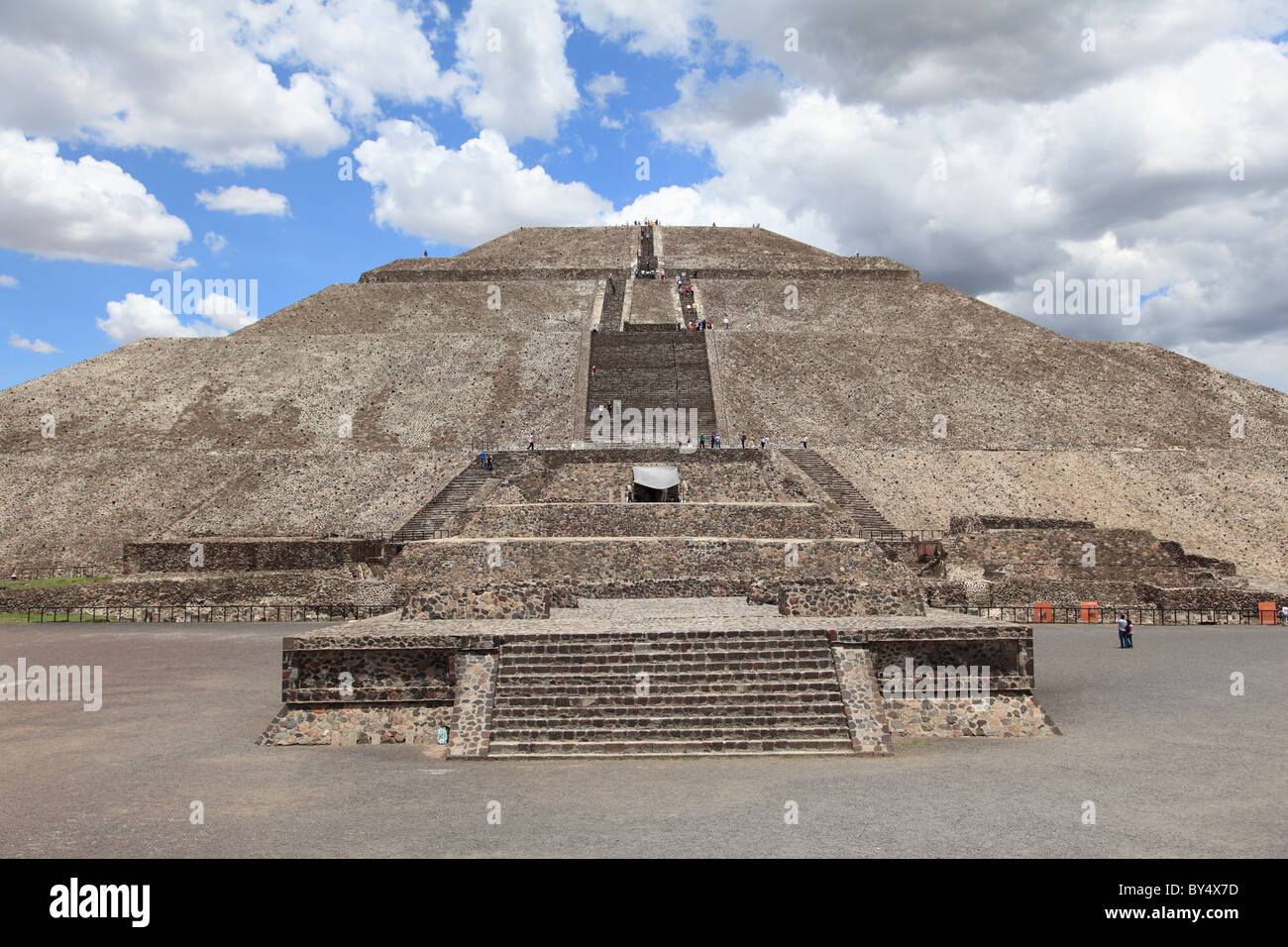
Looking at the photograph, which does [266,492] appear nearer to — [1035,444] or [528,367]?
[528,367]

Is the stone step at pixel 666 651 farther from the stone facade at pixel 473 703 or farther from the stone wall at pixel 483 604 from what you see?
the stone wall at pixel 483 604

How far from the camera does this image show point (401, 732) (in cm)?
1062

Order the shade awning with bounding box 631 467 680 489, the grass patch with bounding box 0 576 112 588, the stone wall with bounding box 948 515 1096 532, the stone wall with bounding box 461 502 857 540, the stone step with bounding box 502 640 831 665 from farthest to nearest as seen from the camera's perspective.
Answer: the stone wall with bounding box 948 515 1096 532, the shade awning with bounding box 631 467 680 489, the grass patch with bounding box 0 576 112 588, the stone wall with bounding box 461 502 857 540, the stone step with bounding box 502 640 831 665

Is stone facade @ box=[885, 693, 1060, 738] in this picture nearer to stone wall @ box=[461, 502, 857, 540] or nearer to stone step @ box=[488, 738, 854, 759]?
stone step @ box=[488, 738, 854, 759]

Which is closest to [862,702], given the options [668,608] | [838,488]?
[668,608]

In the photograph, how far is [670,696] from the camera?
10469 mm

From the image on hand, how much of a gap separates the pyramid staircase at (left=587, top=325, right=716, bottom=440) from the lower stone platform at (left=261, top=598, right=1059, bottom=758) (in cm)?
2555

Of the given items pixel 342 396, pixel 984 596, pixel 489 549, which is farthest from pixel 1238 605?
pixel 342 396

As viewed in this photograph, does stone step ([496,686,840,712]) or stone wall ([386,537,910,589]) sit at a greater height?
stone wall ([386,537,910,589])

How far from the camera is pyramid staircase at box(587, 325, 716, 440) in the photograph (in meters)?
38.8

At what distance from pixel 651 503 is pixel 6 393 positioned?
1235 inches

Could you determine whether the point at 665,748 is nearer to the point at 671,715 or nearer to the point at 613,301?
the point at 671,715

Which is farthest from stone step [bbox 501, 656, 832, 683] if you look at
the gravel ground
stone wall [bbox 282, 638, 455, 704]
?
the gravel ground

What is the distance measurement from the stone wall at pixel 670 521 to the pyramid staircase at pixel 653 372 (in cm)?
1293
